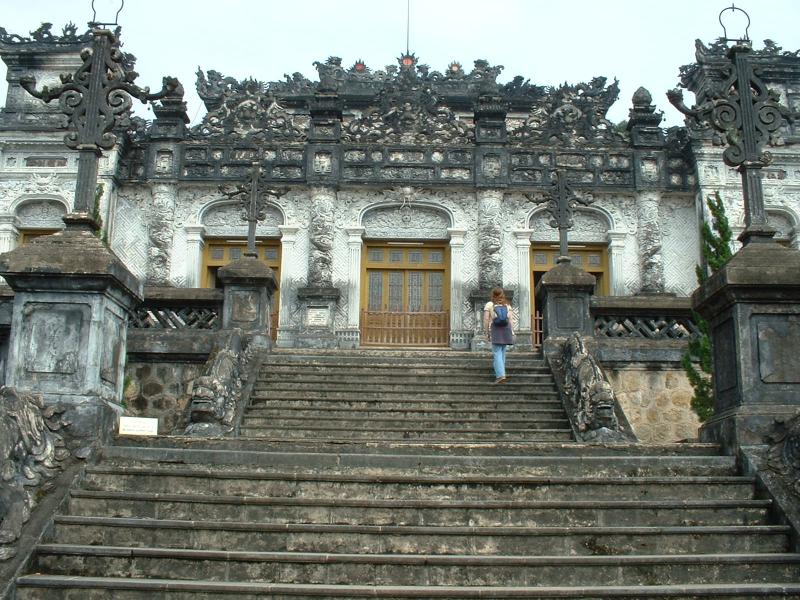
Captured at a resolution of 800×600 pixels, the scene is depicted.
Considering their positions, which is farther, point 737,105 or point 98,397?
point 737,105

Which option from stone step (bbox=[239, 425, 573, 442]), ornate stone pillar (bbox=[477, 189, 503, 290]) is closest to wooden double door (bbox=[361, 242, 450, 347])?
ornate stone pillar (bbox=[477, 189, 503, 290])

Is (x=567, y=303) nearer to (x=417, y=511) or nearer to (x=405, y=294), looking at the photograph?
(x=417, y=511)

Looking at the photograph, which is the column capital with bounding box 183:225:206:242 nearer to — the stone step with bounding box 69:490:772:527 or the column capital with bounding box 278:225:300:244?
the column capital with bounding box 278:225:300:244

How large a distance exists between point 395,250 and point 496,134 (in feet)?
11.7

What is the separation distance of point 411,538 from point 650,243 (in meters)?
15.1

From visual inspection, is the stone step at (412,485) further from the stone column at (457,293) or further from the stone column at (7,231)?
the stone column at (7,231)

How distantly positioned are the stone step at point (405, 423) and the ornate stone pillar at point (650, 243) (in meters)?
9.71

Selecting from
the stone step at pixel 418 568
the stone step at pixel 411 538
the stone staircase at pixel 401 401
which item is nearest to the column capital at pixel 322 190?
the stone staircase at pixel 401 401

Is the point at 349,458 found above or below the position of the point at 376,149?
below

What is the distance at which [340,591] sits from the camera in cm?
536

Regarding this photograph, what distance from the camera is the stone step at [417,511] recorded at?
624cm

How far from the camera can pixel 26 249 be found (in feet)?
24.4

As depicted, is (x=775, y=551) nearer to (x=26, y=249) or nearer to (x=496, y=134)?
(x=26, y=249)

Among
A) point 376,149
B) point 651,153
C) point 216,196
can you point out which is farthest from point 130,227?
point 651,153
